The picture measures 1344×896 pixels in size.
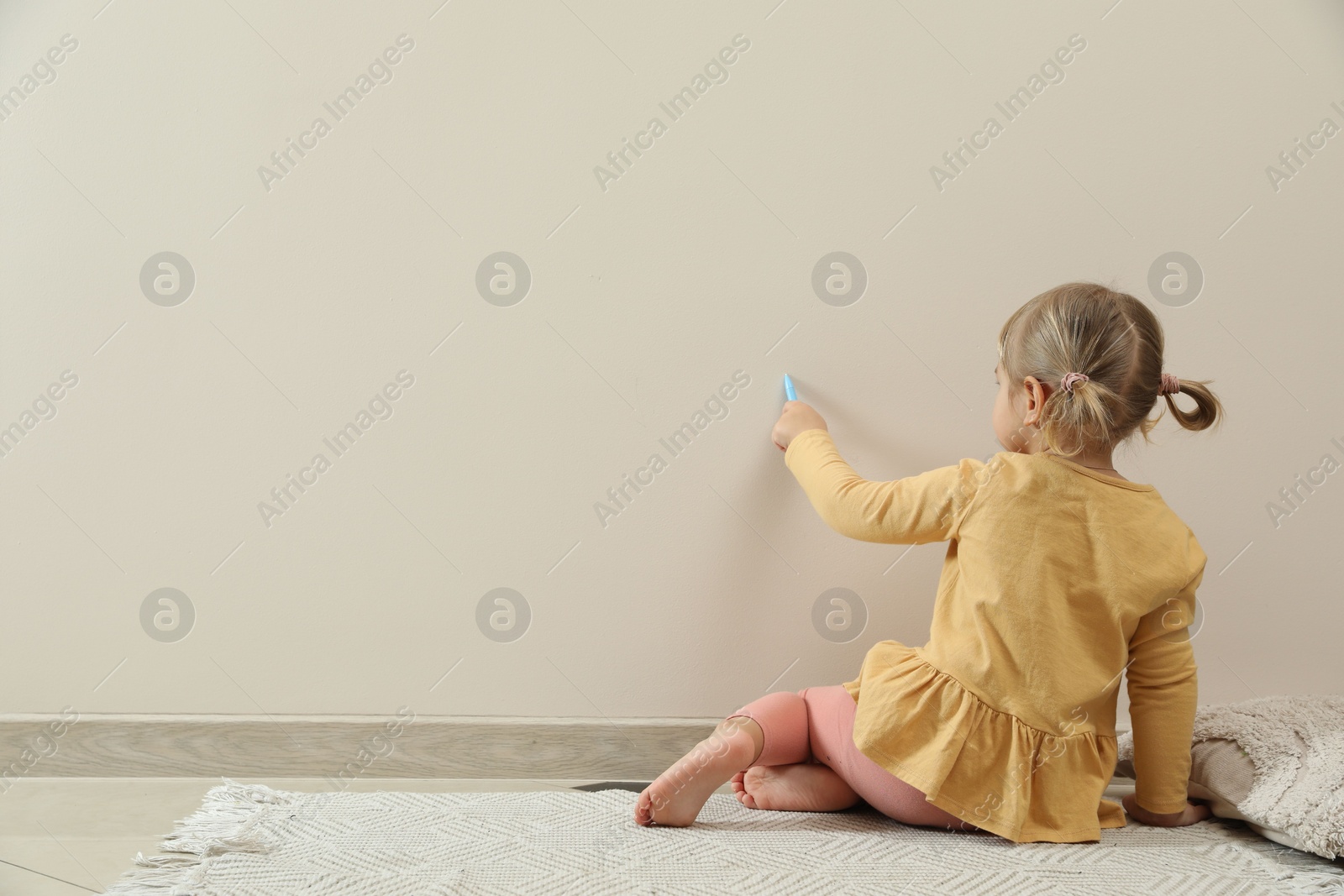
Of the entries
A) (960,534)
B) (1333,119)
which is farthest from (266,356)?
(1333,119)

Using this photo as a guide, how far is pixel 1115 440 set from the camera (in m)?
1.01

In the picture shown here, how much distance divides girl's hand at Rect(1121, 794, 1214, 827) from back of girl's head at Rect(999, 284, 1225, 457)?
45 centimetres

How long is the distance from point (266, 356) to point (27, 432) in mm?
340

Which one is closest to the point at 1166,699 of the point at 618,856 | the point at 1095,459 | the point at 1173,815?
the point at 1173,815

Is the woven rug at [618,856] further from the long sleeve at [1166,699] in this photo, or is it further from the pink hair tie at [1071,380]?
the pink hair tie at [1071,380]

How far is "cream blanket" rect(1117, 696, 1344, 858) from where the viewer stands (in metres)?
0.94

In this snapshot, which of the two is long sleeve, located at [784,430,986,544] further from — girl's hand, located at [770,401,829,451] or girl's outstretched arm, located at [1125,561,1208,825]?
girl's outstretched arm, located at [1125,561,1208,825]

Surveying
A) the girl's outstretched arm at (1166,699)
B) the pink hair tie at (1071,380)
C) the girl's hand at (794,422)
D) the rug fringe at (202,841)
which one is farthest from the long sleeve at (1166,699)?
the rug fringe at (202,841)

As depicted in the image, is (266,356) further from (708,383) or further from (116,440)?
(708,383)

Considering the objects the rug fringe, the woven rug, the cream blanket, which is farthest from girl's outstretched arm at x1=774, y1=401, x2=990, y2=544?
the rug fringe

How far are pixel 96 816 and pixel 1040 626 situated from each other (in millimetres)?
1178

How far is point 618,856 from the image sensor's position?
0.88m

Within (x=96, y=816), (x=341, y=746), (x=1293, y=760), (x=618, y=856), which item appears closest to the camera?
(x=618, y=856)

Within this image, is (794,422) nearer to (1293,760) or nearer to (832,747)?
(832,747)
